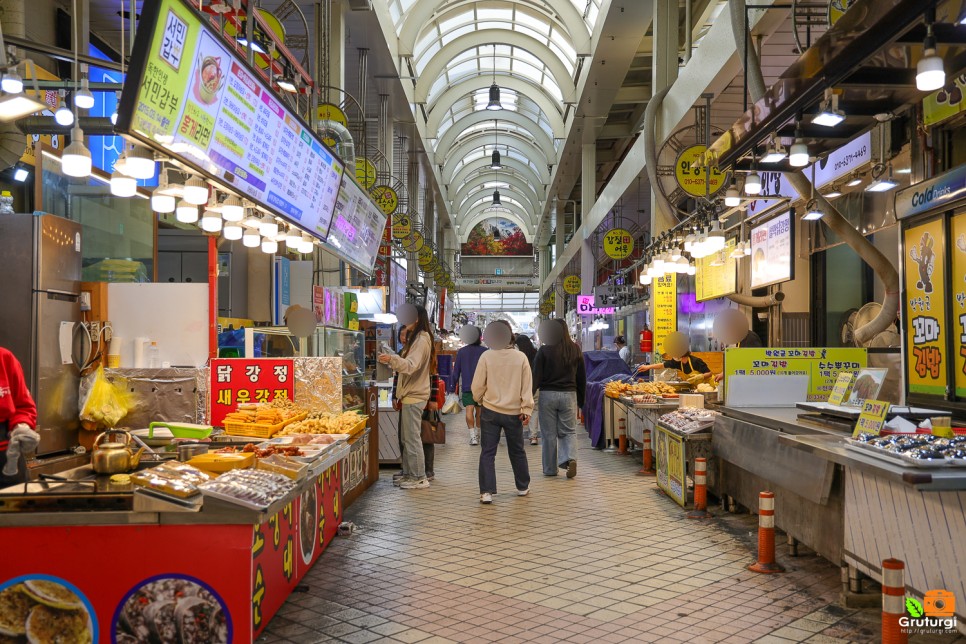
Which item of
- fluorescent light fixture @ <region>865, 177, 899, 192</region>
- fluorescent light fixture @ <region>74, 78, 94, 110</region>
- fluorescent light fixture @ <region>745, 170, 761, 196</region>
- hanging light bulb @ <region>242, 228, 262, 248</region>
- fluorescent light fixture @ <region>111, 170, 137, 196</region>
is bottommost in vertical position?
fluorescent light fixture @ <region>111, 170, 137, 196</region>

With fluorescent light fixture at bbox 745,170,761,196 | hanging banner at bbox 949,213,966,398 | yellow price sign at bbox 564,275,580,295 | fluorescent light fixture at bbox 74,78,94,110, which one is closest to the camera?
fluorescent light fixture at bbox 74,78,94,110

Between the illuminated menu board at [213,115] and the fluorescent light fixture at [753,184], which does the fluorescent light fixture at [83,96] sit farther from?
the fluorescent light fixture at [753,184]

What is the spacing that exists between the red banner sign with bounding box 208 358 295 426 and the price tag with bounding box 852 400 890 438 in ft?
13.3

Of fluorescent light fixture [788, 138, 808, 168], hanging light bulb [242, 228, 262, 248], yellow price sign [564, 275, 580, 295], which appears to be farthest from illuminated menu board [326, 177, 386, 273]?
yellow price sign [564, 275, 580, 295]

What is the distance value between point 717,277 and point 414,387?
547 centimetres

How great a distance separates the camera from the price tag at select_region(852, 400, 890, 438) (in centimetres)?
424

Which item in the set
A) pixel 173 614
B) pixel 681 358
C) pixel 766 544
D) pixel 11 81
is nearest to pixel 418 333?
pixel 766 544

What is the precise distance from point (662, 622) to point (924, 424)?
72.7 inches

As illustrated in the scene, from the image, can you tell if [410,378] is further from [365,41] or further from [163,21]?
[365,41]

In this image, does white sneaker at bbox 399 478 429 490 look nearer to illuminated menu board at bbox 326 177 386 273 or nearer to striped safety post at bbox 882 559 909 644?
illuminated menu board at bbox 326 177 386 273

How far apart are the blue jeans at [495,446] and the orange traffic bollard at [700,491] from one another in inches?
69.1

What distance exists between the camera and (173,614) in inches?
130

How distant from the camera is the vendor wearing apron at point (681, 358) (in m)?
10.4

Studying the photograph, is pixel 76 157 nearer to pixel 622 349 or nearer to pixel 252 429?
pixel 252 429
